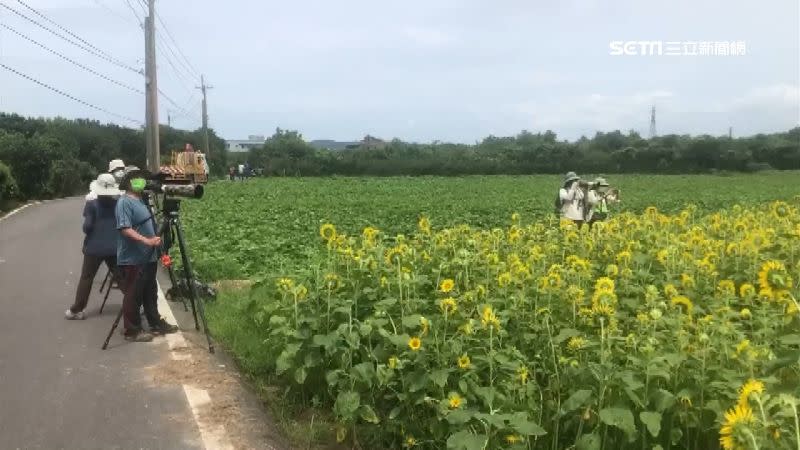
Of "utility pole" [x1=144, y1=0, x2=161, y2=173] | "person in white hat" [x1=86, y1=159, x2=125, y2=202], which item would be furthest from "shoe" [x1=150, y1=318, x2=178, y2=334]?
"utility pole" [x1=144, y1=0, x2=161, y2=173]

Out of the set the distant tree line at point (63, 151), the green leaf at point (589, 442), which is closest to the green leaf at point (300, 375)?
the green leaf at point (589, 442)

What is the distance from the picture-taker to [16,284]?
10578 mm

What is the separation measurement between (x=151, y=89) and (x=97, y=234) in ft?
68.9

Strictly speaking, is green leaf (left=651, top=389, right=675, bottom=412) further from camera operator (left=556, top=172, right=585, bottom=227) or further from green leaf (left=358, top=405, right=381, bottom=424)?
camera operator (left=556, top=172, right=585, bottom=227)

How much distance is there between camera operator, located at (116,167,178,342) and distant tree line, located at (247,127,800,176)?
63.1m

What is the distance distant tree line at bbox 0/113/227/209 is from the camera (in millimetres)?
29047

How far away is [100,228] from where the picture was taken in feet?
26.5

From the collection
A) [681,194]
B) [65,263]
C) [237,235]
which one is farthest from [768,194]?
[65,263]

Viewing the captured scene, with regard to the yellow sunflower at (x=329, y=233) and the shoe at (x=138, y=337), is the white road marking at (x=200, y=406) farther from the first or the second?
the yellow sunflower at (x=329, y=233)

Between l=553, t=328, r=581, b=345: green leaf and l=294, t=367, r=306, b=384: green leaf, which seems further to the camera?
l=294, t=367, r=306, b=384: green leaf

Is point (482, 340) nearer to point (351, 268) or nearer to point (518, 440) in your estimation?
point (518, 440)

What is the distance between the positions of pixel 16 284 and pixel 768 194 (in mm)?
35230

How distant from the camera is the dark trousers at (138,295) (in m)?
6.98

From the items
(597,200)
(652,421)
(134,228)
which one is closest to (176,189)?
(134,228)
